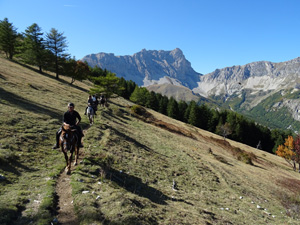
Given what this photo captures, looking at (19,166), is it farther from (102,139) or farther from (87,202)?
(102,139)

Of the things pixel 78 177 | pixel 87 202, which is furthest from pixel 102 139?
pixel 87 202

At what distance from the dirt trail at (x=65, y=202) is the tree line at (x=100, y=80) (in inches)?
1433

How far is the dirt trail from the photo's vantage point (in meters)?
6.72

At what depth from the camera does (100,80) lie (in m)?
45.8

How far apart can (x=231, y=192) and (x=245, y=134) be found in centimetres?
8786

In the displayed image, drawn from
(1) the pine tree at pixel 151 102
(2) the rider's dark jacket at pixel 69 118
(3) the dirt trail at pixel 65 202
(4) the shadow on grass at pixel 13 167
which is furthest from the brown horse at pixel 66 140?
(1) the pine tree at pixel 151 102

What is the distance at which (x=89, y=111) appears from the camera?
21.6 metres

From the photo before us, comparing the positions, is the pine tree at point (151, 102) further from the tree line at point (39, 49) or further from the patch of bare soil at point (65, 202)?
the patch of bare soil at point (65, 202)

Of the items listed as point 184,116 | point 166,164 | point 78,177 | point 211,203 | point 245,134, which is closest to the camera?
point 78,177

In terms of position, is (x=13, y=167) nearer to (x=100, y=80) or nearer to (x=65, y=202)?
(x=65, y=202)

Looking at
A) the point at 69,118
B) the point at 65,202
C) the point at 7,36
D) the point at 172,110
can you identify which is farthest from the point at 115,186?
the point at 172,110

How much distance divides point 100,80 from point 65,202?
40680 millimetres

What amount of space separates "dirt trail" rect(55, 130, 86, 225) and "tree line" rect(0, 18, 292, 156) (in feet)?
119

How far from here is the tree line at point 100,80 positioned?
179 feet
